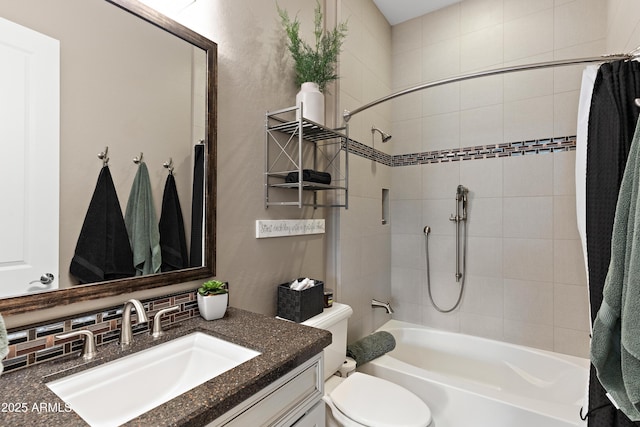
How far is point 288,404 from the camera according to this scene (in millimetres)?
907

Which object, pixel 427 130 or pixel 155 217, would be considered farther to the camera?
pixel 427 130

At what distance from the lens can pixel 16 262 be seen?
813mm

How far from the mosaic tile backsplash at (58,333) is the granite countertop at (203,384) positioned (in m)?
0.02

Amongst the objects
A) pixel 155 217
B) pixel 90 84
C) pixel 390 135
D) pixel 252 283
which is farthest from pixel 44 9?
pixel 390 135

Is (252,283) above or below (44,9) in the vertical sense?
below

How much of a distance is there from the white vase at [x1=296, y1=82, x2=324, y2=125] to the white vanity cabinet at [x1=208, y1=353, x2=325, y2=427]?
114 cm

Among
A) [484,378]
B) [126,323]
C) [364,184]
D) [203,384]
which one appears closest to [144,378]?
[126,323]

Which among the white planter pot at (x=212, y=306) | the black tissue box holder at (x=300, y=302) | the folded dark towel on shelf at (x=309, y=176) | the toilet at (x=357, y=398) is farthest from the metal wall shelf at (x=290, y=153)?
the toilet at (x=357, y=398)

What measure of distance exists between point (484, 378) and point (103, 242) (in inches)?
98.7

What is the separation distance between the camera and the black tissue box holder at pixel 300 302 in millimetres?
1514

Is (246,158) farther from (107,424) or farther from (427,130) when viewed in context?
(427,130)

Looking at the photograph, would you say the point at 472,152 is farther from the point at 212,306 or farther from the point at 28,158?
the point at 28,158

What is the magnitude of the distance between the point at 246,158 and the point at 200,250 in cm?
48

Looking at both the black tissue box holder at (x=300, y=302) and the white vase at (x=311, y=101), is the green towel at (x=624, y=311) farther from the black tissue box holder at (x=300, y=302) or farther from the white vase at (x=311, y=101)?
the white vase at (x=311, y=101)
